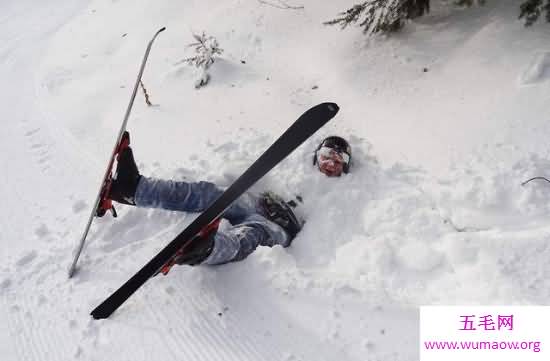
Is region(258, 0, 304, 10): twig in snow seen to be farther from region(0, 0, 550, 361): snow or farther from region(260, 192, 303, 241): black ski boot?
region(260, 192, 303, 241): black ski boot

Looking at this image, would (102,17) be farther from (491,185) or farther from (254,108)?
(491,185)

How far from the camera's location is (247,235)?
2.21 meters

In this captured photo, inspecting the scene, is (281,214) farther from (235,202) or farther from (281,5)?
(281,5)

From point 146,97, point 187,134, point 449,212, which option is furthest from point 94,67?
point 449,212

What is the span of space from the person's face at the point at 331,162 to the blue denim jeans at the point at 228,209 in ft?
1.66

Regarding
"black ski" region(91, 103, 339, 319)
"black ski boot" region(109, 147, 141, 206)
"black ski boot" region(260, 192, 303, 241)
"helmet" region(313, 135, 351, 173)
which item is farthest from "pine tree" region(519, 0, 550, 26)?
"black ski boot" region(109, 147, 141, 206)

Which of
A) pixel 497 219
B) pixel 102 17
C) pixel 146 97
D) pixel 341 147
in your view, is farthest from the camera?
pixel 102 17

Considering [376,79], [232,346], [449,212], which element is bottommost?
[232,346]

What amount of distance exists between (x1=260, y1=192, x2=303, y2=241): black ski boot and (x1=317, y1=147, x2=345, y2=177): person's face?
35cm

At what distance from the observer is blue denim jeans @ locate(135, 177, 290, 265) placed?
215 centimetres

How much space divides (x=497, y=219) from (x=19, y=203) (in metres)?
3.21

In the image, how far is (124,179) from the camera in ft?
7.45

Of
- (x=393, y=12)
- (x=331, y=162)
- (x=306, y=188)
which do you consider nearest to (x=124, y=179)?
(x=306, y=188)

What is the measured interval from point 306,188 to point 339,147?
14.0 inches
